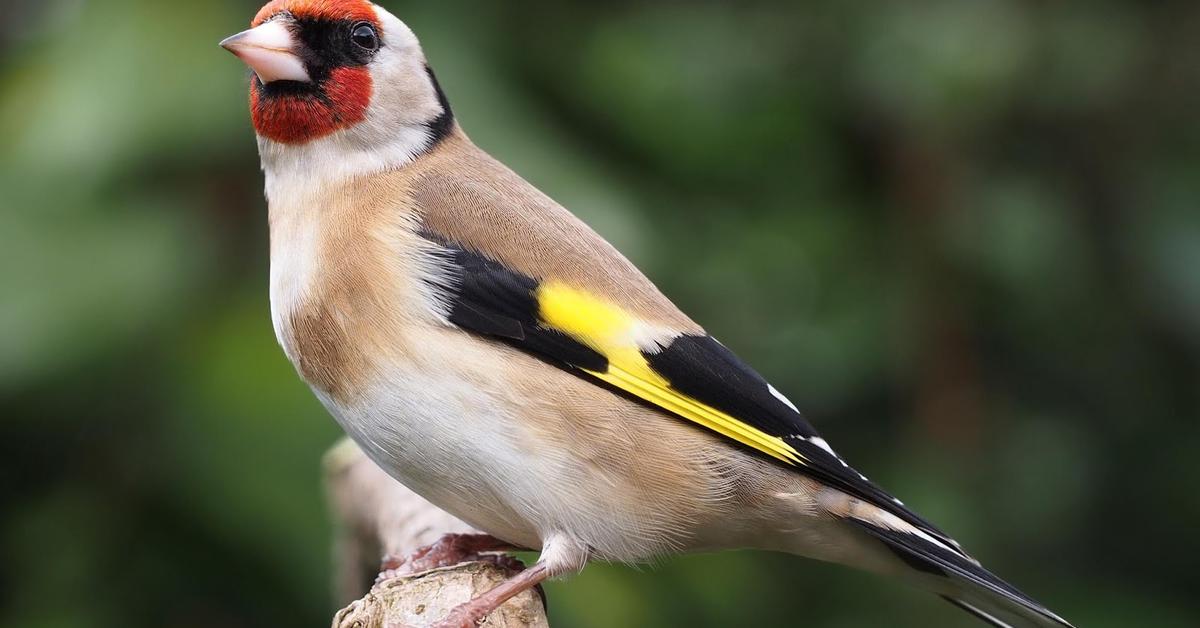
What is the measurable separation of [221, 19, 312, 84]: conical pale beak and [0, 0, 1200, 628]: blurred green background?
0.53 meters

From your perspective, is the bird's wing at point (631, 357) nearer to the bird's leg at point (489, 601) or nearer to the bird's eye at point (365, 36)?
the bird's leg at point (489, 601)

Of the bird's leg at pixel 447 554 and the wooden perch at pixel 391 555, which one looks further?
the bird's leg at pixel 447 554

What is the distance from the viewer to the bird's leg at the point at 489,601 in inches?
96.1

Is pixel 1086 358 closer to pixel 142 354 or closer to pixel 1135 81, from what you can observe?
pixel 1135 81

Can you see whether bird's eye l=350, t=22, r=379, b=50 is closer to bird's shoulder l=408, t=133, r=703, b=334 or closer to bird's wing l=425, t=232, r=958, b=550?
bird's shoulder l=408, t=133, r=703, b=334

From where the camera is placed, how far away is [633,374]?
105 inches

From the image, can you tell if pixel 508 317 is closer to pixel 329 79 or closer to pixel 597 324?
pixel 597 324

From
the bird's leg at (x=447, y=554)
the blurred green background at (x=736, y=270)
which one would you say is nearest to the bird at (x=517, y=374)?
the bird's leg at (x=447, y=554)

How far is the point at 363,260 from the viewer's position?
2691 millimetres

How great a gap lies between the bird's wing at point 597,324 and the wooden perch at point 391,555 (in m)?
0.43

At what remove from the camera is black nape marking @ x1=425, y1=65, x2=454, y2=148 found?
3.11 m

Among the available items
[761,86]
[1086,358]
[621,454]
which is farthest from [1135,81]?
[621,454]

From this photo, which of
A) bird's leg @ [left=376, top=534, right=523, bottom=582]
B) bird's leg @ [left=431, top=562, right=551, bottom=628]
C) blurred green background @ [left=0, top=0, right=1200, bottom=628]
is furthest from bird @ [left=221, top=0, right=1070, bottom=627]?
blurred green background @ [left=0, top=0, right=1200, bottom=628]

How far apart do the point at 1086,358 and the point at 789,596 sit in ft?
3.93
